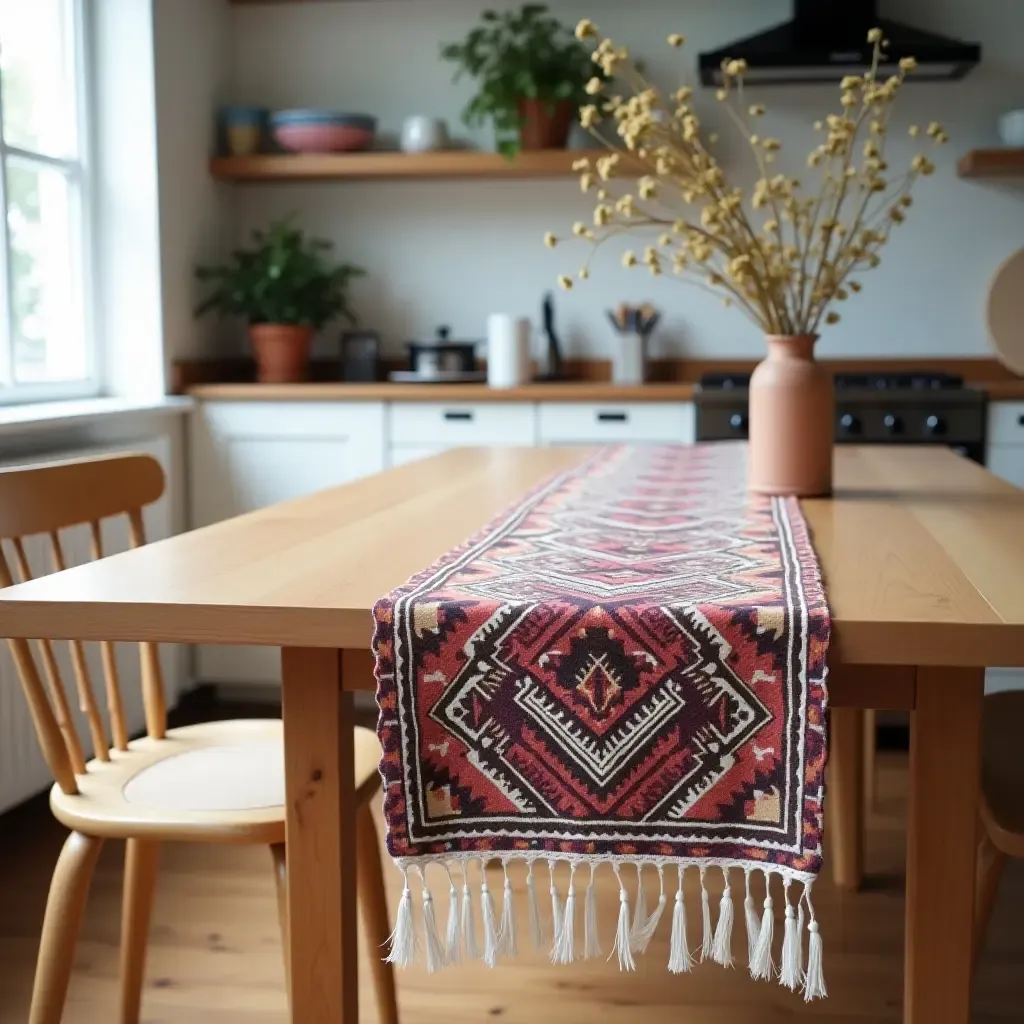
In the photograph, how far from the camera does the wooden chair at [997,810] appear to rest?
1581 mm

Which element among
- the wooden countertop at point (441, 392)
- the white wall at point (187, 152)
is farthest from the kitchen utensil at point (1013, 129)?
the white wall at point (187, 152)

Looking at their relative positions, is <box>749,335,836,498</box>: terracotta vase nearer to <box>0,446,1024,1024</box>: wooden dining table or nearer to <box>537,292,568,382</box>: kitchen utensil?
<box>0,446,1024,1024</box>: wooden dining table

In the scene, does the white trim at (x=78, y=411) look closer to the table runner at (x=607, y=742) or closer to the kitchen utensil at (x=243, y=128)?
the kitchen utensil at (x=243, y=128)

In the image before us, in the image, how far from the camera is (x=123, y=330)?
3.77m

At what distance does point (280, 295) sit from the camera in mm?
3986

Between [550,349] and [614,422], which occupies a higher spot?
[550,349]

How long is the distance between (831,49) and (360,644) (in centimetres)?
301

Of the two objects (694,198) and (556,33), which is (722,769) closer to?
(694,198)

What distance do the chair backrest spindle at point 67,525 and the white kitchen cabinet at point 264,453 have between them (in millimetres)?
1793

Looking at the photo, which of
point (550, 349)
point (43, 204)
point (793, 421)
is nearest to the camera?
point (793, 421)

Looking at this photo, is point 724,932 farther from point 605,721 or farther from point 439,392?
point 439,392

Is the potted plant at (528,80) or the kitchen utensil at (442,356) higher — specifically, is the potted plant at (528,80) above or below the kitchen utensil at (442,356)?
above

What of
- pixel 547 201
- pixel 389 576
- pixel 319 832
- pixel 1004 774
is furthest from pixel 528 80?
pixel 319 832

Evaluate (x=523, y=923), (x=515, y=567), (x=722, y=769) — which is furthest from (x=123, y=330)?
(x=722, y=769)
